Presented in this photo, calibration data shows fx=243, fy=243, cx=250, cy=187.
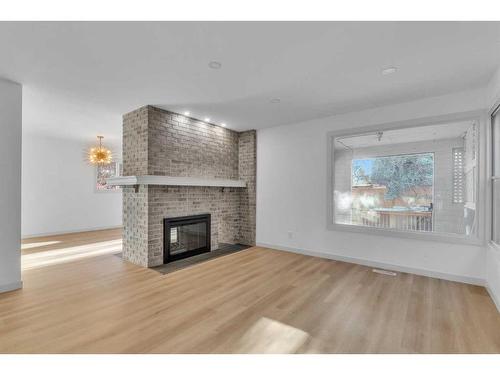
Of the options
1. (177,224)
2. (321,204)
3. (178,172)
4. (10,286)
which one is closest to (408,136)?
(321,204)

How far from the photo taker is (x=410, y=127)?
3.76 m

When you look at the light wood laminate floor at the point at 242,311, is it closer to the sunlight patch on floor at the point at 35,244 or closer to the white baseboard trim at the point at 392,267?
the white baseboard trim at the point at 392,267

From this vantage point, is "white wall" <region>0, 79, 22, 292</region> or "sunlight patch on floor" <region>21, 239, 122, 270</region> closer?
"white wall" <region>0, 79, 22, 292</region>

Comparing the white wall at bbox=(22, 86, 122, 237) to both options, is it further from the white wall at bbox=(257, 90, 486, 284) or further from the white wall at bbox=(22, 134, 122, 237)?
A: the white wall at bbox=(257, 90, 486, 284)

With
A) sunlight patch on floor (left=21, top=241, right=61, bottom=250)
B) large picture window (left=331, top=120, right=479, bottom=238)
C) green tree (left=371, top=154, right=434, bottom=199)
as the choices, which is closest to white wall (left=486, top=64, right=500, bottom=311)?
large picture window (left=331, top=120, right=479, bottom=238)

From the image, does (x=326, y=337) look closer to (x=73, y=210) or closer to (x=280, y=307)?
(x=280, y=307)

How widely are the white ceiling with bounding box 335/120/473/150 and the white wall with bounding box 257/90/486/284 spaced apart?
0.64 feet

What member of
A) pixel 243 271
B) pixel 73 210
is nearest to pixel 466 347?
pixel 243 271

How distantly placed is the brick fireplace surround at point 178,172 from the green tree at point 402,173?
258 centimetres

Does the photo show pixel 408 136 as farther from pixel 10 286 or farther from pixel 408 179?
pixel 10 286

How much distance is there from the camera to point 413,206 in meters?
3.80

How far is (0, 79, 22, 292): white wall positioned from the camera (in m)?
2.99

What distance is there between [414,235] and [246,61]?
3.45m

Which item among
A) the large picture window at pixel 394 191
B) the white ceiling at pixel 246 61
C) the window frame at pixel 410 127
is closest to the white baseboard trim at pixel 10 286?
the white ceiling at pixel 246 61
